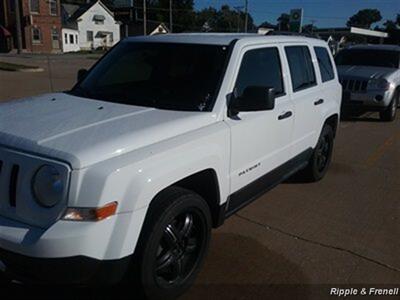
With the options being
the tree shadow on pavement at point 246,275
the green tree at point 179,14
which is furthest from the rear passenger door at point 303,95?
the green tree at point 179,14

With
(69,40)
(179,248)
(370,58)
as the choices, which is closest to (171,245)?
(179,248)

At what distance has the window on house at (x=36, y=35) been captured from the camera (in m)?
52.2

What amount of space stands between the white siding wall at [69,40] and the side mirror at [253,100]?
58.4 metres

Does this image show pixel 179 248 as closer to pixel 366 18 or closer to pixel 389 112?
pixel 389 112

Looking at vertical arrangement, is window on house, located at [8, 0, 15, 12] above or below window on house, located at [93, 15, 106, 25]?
above

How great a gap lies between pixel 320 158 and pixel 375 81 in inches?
212

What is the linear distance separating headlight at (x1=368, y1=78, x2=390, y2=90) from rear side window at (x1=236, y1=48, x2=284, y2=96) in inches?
267

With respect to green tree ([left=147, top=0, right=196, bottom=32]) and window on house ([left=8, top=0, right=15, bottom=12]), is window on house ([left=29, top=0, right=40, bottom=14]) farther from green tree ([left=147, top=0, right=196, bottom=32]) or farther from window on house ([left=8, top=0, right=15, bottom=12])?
green tree ([left=147, top=0, right=196, bottom=32])

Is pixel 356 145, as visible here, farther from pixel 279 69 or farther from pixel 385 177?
pixel 279 69

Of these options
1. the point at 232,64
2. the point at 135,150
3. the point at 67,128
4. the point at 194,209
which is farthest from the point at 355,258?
the point at 67,128

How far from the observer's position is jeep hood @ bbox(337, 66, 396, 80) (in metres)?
10.7

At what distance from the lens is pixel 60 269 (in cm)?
261

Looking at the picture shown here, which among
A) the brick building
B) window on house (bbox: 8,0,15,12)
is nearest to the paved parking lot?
the brick building

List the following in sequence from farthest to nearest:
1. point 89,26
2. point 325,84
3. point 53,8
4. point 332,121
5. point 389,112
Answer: point 89,26
point 53,8
point 389,112
point 332,121
point 325,84
